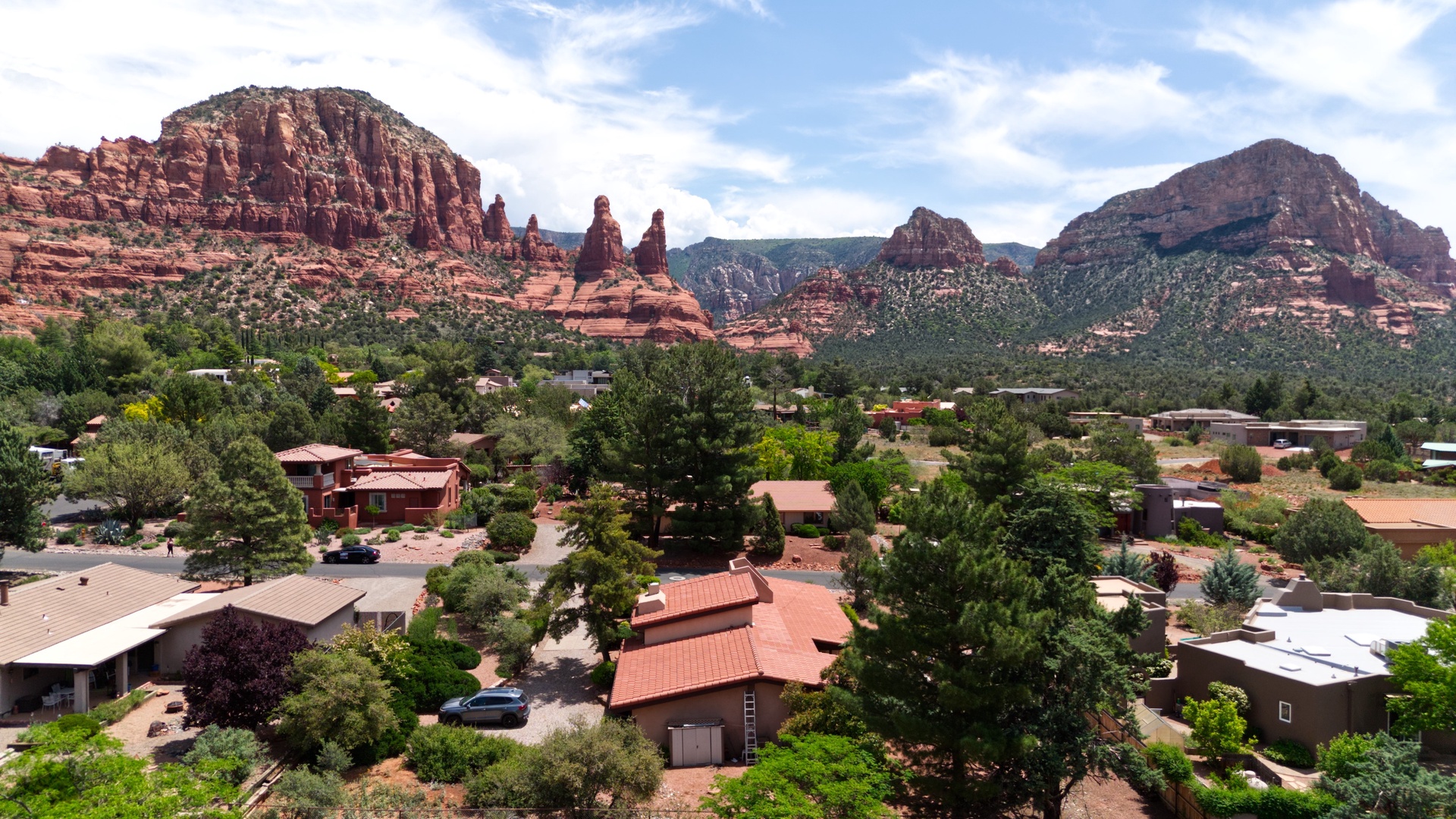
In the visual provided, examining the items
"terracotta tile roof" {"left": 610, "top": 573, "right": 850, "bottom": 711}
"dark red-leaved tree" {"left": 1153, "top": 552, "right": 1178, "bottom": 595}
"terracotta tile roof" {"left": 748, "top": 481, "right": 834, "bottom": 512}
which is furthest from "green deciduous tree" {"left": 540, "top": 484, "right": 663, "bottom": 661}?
"dark red-leaved tree" {"left": 1153, "top": 552, "right": 1178, "bottom": 595}

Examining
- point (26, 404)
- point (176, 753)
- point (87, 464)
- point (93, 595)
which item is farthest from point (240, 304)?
point (176, 753)

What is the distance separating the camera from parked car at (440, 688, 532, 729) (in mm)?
19188

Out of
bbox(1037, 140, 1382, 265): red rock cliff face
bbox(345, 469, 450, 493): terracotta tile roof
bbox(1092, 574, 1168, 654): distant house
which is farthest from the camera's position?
bbox(1037, 140, 1382, 265): red rock cliff face

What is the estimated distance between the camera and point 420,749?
16.9 metres

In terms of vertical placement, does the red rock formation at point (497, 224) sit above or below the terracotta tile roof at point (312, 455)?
above

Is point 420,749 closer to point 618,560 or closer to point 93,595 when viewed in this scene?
point 618,560

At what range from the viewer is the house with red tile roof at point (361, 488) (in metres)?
39.2

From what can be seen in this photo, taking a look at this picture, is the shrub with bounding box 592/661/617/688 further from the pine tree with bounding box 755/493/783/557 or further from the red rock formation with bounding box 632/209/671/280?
the red rock formation with bounding box 632/209/671/280

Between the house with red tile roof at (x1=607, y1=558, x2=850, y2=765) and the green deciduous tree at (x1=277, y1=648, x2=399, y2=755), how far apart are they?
17.5ft

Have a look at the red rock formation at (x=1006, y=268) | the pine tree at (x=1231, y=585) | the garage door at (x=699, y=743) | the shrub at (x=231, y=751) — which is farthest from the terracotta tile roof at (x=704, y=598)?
the red rock formation at (x=1006, y=268)

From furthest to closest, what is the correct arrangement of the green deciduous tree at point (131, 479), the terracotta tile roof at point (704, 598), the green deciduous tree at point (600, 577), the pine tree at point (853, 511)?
the pine tree at point (853, 511)
the green deciduous tree at point (131, 479)
the green deciduous tree at point (600, 577)
the terracotta tile roof at point (704, 598)

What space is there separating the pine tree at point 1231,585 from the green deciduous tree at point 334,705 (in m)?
27.5

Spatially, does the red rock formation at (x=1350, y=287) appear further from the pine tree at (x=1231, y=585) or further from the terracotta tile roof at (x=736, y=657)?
the terracotta tile roof at (x=736, y=657)

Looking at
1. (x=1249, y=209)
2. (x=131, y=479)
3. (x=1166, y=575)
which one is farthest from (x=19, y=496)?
(x=1249, y=209)
